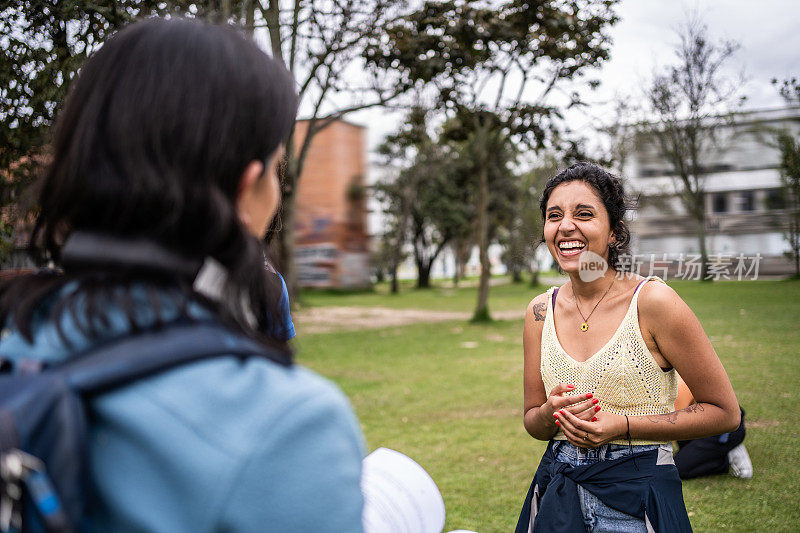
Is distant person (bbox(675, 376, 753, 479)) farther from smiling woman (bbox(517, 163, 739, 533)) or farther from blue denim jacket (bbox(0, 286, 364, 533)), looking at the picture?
blue denim jacket (bbox(0, 286, 364, 533))

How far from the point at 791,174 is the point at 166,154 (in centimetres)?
560

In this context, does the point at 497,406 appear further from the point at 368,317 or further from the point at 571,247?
the point at 368,317

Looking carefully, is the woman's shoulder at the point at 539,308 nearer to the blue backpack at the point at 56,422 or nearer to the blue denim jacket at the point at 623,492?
the blue denim jacket at the point at 623,492

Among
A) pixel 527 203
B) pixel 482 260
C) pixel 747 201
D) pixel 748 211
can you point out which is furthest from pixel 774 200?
pixel 527 203

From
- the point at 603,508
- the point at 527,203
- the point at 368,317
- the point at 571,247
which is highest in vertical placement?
the point at 527,203

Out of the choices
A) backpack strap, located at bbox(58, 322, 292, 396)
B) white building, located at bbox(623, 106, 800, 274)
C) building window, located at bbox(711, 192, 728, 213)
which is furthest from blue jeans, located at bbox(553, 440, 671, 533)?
building window, located at bbox(711, 192, 728, 213)

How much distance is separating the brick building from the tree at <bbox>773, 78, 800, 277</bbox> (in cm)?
1112

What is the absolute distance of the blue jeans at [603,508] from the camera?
1.91 m

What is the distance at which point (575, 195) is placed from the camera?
2229 millimetres

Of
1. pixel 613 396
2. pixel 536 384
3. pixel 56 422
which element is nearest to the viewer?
pixel 56 422

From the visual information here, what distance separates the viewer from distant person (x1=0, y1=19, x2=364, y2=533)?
688 mm

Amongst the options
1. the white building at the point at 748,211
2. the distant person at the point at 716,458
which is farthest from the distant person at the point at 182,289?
the distant person at the point at 716,458

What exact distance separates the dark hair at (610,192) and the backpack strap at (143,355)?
1.77m

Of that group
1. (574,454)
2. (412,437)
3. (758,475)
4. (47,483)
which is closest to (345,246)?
(412,437)
